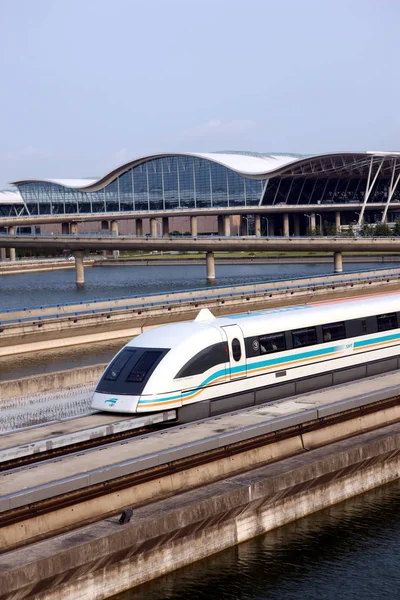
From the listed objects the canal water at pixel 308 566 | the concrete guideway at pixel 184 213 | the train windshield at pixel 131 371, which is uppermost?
the concrete guideway at pixel 184 213

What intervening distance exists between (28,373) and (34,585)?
3547 centimetres

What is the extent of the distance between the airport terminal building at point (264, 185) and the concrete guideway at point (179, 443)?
138165 millimetres

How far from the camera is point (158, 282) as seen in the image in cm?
11375

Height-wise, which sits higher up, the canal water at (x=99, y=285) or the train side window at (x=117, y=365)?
the train side window at (x=117, y=365)

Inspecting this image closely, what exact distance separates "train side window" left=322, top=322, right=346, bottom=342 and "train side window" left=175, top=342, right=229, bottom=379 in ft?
16.9

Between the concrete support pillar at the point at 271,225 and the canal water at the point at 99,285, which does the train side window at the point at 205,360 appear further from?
the concrete support pillar at the point at 271,225

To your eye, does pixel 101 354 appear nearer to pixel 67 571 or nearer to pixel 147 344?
pixel 147 344

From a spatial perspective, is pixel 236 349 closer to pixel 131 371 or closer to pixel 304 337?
pixel 131 371

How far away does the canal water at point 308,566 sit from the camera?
18.4 metres

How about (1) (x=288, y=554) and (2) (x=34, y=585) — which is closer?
(2) (x=34, y=585)

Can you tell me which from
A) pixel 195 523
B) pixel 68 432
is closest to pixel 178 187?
pixel 68 432

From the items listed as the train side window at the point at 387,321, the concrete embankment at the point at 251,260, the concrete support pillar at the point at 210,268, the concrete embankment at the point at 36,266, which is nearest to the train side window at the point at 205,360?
the train side window at the point at 387,321

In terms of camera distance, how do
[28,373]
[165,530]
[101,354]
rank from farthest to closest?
[101,354] < [28,373] < [165,530]

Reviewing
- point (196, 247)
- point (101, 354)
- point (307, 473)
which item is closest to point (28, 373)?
point (101, 354)
